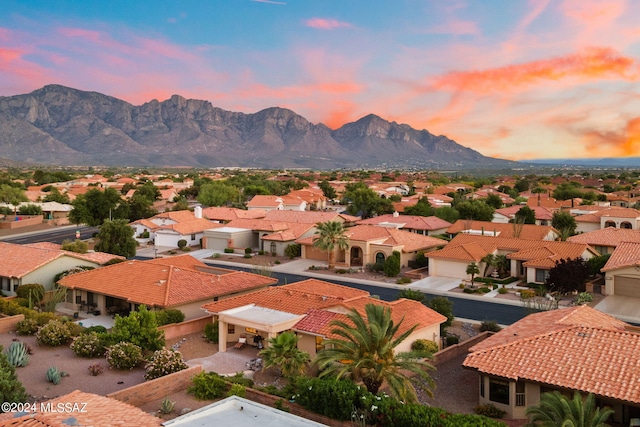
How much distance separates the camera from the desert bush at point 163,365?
23.8m

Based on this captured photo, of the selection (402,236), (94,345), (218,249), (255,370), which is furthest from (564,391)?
(218,249)

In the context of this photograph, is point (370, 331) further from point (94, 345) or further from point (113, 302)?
point (113, 302)

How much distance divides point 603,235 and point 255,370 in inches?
1711

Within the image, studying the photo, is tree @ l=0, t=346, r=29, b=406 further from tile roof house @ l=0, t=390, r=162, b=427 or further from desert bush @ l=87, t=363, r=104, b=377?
desert bush @ l=87, t=363, r=104, b=377

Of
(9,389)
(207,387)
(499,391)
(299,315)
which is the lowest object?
(499,391)

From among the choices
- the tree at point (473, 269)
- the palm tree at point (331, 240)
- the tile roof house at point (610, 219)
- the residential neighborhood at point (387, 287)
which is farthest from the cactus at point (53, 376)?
the tile roof house at point (610, 219)

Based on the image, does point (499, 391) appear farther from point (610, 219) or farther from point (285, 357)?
point (610, 219)

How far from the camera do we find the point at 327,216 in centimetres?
7638

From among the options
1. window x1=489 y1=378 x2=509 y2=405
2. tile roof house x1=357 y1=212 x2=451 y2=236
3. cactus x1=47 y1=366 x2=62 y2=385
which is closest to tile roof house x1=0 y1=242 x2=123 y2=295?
cactus x1=47 y1=366 x2=62 y2=385

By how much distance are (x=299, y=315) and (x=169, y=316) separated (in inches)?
312

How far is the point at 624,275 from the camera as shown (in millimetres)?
43625

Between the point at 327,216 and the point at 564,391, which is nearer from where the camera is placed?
the point at 564,391

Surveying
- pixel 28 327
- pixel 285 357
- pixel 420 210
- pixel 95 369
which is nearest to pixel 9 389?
pixel 95 369

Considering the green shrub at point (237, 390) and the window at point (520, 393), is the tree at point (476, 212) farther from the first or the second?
the green shrub at point (237, 390)
